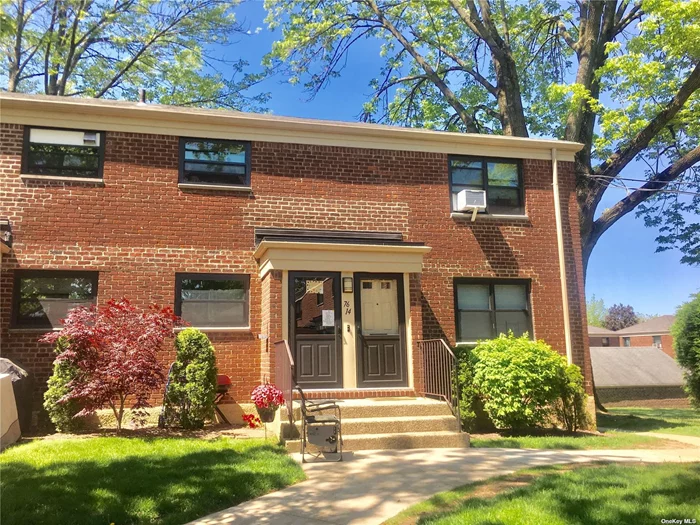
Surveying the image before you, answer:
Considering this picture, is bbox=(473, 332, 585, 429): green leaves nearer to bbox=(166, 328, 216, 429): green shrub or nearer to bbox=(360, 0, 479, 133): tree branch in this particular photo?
bbox=(166, 328, 216, 429): green shrub

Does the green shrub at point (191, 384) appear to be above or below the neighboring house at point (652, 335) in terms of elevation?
below

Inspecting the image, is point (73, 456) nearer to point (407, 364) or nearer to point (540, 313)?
point (407, 364)

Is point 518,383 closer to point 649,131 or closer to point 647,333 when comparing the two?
point 649,131

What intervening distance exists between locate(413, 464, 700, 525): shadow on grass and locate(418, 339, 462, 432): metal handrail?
12.2 feet

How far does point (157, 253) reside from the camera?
1054 cm

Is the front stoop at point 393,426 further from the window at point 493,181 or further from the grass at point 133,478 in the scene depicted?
the window at point 493,181

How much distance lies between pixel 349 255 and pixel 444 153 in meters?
3.78

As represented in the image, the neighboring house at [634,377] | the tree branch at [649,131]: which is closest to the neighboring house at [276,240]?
the tree branch at [649,131]

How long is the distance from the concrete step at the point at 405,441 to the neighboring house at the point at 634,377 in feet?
70.5

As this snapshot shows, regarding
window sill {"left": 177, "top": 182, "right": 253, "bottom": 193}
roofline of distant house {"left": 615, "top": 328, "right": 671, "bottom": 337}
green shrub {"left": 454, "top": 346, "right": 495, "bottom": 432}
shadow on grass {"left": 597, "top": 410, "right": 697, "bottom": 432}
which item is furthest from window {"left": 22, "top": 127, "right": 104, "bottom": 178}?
roofline of distant house {"left": 615, "top": 328, "right": 671, "bottom": 337}

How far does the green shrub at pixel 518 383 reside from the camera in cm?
969

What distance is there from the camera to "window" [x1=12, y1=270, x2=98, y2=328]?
9.86 m

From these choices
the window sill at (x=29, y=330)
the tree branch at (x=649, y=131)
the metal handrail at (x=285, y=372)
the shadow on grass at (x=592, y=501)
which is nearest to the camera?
the shadow on grass at (x=592, y=501)

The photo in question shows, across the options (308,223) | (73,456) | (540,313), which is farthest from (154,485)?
(540,313)
